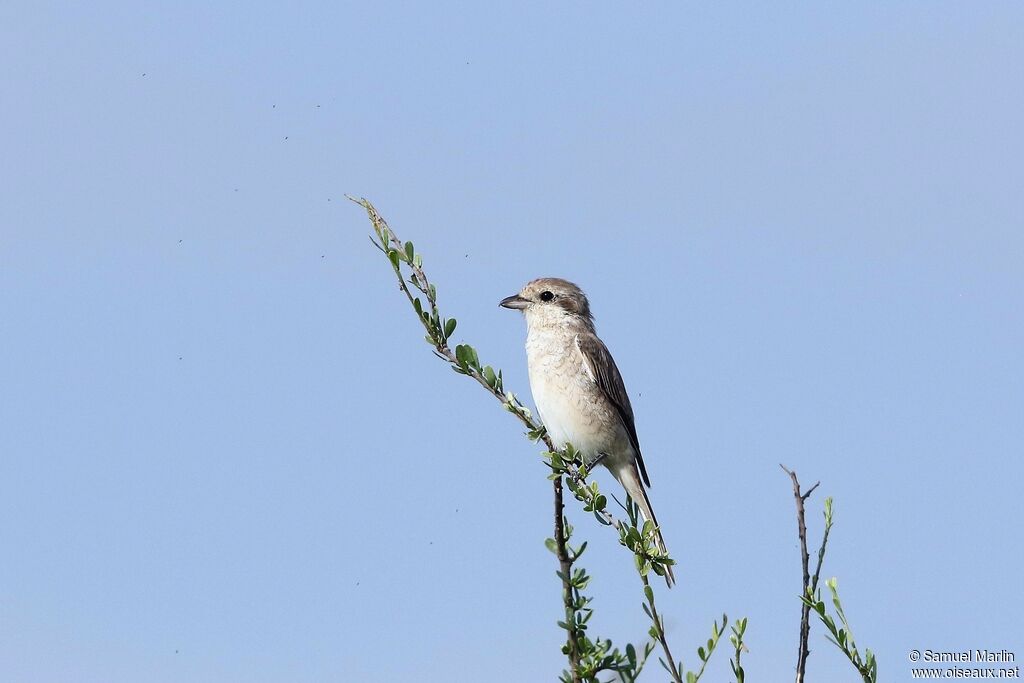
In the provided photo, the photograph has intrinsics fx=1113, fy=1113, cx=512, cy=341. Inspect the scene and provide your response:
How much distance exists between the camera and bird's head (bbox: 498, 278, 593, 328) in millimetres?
8508

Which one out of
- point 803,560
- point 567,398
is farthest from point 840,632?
point 567,398

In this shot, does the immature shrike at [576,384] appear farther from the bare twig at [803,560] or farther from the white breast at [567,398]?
the bare twig at [803,560]

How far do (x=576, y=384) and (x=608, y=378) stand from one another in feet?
1.18

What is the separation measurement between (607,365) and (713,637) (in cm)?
455

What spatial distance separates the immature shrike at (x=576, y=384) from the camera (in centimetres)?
820

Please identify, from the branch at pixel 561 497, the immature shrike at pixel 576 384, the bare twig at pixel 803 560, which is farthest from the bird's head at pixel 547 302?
the bare twig at pixel 803 560

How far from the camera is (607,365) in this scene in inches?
336

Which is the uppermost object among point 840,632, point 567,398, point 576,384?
point 576,384

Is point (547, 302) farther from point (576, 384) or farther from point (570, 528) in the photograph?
point (570, 528)

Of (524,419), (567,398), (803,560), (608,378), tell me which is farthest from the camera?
(608,378)

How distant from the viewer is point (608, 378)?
8.47 m

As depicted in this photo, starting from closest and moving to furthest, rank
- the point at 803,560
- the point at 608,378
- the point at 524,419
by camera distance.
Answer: the point at 803,560
the point at 524,419
the point at 608,378

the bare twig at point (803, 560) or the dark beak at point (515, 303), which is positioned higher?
the dark beak at point (515, 303)

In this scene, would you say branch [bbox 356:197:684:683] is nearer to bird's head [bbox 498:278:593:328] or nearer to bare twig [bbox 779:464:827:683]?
bare twig [bbox 779:464:827:683]
